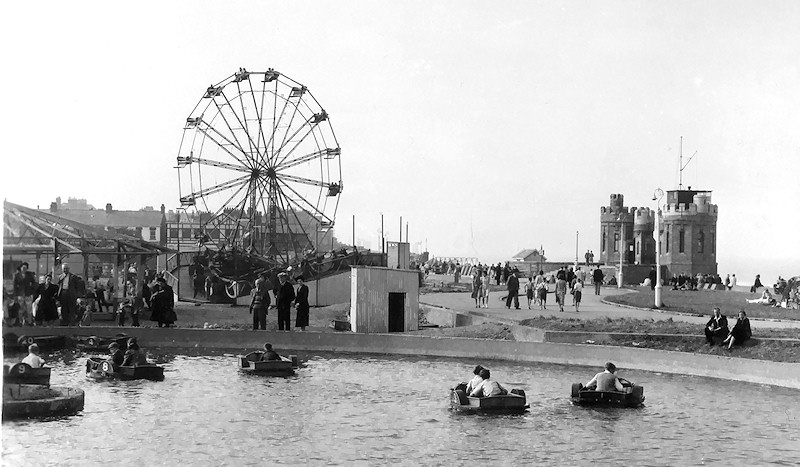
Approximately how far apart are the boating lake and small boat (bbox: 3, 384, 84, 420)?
35cm

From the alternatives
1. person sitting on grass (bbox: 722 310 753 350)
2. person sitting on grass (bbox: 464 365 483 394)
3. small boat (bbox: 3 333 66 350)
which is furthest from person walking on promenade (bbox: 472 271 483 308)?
person sitting on grass (bbox: 464 365 483 394)

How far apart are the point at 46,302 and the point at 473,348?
15453 mm

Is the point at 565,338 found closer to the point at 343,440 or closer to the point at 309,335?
the point at 309,335

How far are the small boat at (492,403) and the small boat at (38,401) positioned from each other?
8.74 metres

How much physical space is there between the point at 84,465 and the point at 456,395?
9280mm

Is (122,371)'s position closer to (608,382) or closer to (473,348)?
(473,348)

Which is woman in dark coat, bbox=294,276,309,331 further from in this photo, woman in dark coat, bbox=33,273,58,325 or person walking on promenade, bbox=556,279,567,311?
person walking on promenade, bbox=556,279,567,311

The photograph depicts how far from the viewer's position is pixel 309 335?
3525cm

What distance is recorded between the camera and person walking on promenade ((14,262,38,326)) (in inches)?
1374

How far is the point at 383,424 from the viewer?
22625 millimetres

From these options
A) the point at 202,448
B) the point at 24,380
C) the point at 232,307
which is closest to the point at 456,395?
the point at 202,448

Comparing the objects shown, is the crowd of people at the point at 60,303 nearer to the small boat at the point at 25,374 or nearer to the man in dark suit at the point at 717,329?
the small boat at the point at 25,374

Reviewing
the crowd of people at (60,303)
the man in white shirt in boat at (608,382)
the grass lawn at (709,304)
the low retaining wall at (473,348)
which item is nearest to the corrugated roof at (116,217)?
the grass lawn at (709,304)

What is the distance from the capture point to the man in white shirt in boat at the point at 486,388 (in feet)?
77.2
